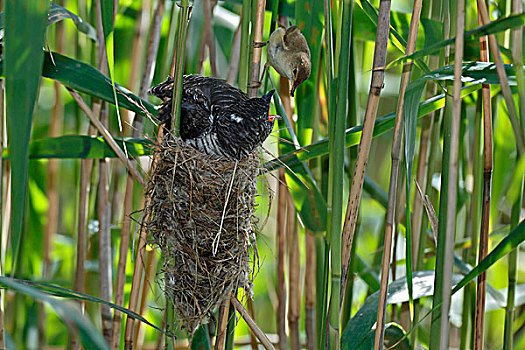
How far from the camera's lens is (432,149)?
3.05ft

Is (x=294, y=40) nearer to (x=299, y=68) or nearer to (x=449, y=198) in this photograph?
(x=299, y=68)

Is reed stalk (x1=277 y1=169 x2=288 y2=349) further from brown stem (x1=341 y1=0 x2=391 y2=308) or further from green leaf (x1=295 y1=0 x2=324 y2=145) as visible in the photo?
brown stem (x1=341 y1=0 x2=391 y2=308)

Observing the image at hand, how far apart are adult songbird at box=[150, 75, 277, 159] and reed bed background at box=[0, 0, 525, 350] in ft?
0.15

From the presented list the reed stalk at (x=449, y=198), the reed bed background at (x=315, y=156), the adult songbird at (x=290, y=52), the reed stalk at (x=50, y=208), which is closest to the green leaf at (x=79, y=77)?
the reed bed background at (x=315, y=156)

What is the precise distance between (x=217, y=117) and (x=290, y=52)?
0.19 m

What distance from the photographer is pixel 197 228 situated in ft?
2.74

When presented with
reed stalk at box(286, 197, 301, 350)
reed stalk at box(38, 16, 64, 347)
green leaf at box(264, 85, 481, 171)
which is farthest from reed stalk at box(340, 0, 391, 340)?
reed stalk at box(38, 16, 64, 347)

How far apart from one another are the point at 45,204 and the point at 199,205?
831 millimetres

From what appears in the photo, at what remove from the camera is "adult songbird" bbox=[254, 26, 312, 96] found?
77 cm

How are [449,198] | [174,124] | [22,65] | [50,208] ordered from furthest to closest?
[50,208] < [174,124] < [449,198] < [22,65]

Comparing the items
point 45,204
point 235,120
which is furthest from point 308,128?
point 45,204

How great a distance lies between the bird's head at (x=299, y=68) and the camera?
0.78 metres

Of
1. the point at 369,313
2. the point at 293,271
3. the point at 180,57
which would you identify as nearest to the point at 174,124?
the point at 180,57

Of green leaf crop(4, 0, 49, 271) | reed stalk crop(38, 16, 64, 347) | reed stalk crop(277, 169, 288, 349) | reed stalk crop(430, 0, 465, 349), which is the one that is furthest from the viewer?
reed stalk crop(38, 16, 64, 347)
